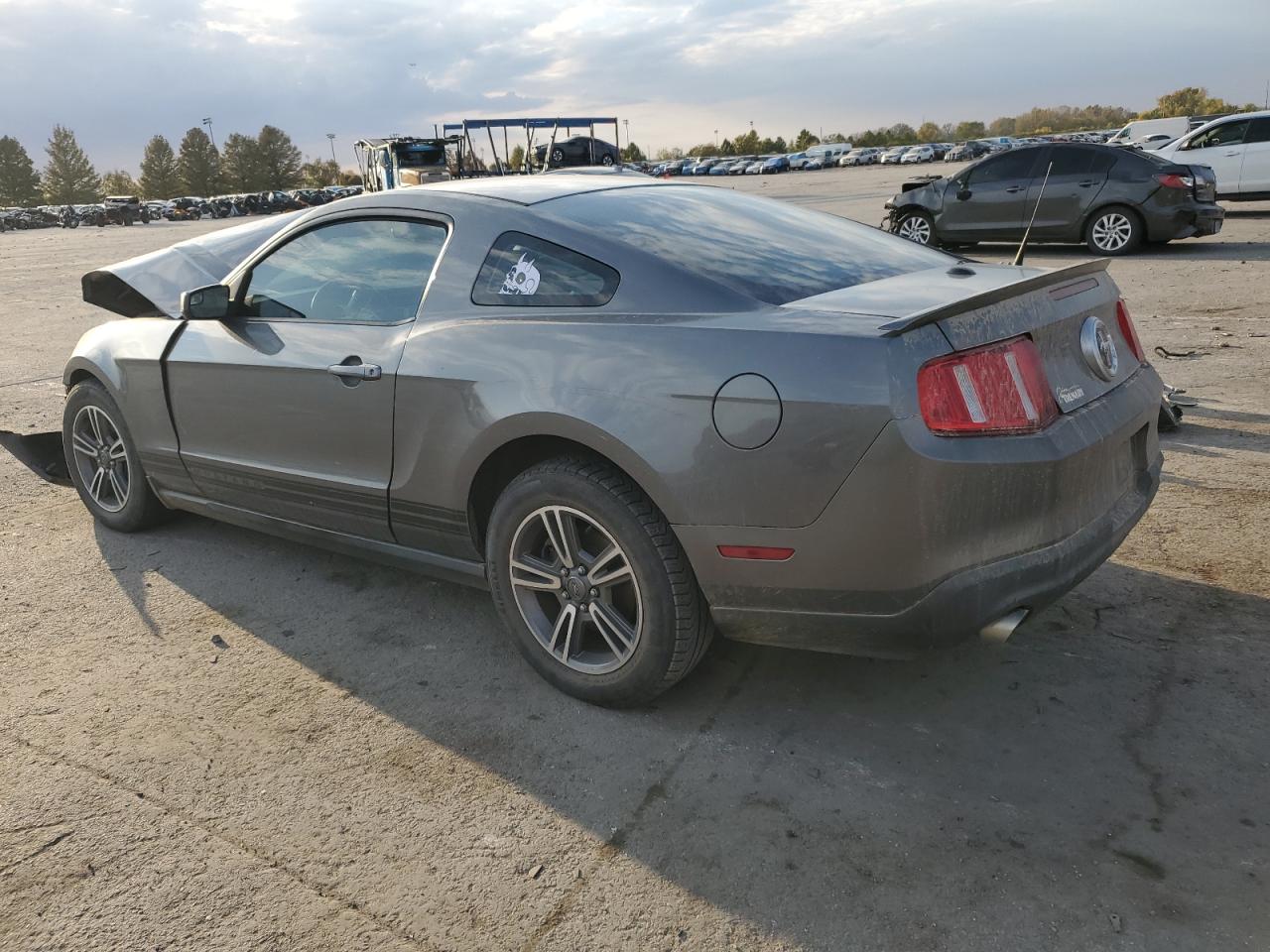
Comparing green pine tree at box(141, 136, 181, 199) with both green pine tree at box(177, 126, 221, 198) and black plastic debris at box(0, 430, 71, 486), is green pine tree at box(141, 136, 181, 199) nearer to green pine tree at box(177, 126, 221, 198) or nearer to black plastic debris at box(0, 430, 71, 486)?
green pine tree at box(177, 126, 221, 198)

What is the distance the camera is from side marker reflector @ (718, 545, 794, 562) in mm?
2613

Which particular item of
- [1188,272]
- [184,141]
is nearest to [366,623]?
[1188,272]

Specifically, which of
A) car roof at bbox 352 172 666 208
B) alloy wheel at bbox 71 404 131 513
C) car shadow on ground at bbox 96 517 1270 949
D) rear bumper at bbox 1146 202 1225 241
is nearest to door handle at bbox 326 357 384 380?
car roof at bbox 352 172 666 208

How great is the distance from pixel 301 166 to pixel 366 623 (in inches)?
5302

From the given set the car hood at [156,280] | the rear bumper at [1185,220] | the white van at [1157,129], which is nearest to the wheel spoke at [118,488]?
the car hood at [156,280]

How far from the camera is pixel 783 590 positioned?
2654 millimetres

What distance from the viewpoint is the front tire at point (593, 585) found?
2.82 meters

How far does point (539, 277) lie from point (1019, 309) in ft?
4.62

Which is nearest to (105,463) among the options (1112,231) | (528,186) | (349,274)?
(349,274)

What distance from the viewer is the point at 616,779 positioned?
2729 mm

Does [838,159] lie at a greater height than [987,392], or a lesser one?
greater

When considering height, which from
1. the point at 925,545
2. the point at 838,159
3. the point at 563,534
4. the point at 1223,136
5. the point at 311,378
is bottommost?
the point at 563,534

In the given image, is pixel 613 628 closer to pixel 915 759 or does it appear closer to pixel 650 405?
pixel 650 405

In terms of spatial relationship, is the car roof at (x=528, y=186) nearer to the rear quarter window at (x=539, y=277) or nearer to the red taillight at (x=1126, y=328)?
the rear quarter window at (x=539, y=277)
